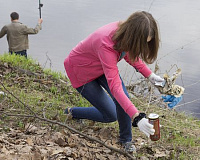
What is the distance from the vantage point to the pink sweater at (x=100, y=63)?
3.04 metres

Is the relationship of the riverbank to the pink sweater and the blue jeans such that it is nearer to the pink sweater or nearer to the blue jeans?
the blue jeans

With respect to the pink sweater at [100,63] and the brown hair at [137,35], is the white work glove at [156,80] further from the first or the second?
the brown hair at [137,35]

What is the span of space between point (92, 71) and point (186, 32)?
25.8 ft

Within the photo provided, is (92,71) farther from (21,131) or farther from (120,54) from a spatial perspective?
(21,131)

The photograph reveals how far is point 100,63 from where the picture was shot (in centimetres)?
331

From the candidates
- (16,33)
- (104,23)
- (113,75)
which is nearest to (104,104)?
(113,75)

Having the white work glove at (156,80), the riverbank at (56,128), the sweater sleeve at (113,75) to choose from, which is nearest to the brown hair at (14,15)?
the riverbank at (56,128)

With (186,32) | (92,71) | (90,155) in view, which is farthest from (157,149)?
(186,32)

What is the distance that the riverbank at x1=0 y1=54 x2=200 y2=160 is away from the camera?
2961 millimetres

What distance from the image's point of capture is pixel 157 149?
3561mm

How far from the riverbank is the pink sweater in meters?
0.44

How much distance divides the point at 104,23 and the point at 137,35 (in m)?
8.32

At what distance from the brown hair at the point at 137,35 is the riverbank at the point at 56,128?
82cm

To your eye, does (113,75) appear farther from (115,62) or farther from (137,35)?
(137,35)
